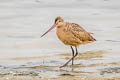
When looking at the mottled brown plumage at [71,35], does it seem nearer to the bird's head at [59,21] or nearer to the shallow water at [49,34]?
the bird's head at [59,21]

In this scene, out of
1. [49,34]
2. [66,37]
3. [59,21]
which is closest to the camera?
[66,37]

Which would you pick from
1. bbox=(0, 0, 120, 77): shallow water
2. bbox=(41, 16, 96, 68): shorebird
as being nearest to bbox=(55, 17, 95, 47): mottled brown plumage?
bbox=(41, 16, 96, 68): shorebird

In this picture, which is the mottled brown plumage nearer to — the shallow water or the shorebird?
the shorebird

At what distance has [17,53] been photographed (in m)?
12.3

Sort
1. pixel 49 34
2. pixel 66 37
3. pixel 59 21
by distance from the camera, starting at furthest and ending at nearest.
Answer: pixel 49 34 < pixel 59 21 < pixel 66 37

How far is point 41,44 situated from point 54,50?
0.80 m

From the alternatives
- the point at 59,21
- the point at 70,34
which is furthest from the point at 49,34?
the point at 70,34

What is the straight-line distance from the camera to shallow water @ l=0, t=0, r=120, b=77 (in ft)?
35.2

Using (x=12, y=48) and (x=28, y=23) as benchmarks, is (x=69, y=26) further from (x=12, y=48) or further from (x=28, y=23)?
(x=28, y=23)

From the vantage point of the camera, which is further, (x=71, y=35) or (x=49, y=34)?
(x=49, y=34)

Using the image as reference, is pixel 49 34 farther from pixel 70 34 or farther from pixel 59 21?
pixel 70 34

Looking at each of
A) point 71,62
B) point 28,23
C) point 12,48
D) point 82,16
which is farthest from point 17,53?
point 82,16

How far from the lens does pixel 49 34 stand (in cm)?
1466

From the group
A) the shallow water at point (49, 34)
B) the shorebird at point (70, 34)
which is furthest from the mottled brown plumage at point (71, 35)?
the shallow water at point (49, 34)
